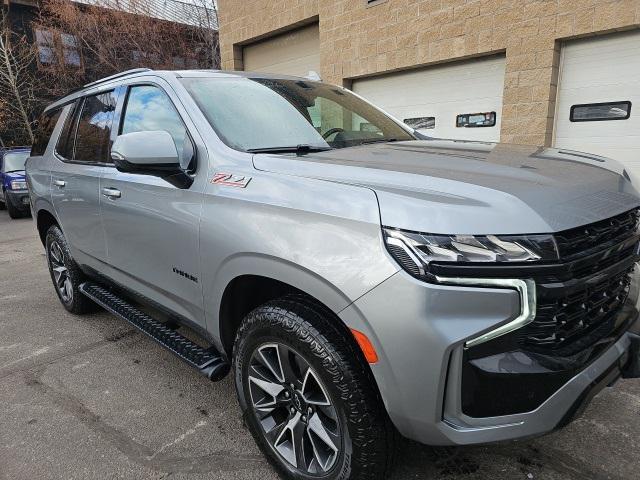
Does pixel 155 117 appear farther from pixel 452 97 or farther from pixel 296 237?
pixel 452 97

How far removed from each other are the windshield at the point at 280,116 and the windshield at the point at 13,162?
36.6 ft

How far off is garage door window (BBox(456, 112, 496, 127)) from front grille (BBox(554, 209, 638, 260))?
5.02 meters

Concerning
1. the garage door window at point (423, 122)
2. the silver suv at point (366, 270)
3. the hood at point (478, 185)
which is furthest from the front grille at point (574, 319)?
the garage door window at point (423, 122)

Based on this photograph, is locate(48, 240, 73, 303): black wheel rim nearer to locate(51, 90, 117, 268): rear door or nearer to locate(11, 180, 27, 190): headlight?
locate(51, 90, 117, 268): rear door

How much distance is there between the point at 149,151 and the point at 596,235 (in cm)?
194

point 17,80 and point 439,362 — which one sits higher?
point 17,80

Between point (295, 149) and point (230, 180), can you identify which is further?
point (295, 149)

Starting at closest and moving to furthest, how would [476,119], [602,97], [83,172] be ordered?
1. [83,172]
2. [602,97]
3. [476,119]

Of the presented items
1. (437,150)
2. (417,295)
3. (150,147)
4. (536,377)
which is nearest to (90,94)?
(150,147)

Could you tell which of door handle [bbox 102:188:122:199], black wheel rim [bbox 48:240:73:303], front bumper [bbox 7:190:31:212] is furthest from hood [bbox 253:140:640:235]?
front bumper [bbox 7:190:31:212]

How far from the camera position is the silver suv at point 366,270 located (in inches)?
60.2

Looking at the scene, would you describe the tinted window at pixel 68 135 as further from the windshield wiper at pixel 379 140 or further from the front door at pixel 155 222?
the windshield wiper at pixel 379 140

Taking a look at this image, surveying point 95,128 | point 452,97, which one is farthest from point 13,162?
point 452,97

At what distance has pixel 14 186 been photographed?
11406 millimetres
